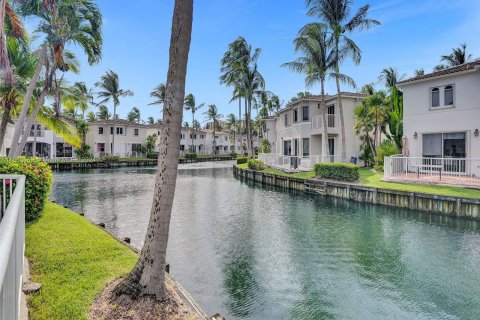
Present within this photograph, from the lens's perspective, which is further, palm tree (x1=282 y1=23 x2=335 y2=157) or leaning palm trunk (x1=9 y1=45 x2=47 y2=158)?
palm tree (x1=282 y1=23 x2=335 y2=157)

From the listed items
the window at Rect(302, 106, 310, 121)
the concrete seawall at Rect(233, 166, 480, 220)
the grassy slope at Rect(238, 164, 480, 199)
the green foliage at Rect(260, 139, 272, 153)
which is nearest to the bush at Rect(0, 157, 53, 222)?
the concrete seawall at Rect(233, 166, 480, 220)

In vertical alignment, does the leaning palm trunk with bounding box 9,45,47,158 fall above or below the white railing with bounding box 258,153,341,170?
above

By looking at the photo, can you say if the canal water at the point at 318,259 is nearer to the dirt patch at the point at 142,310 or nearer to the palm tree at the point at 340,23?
the dirt patch at the point at 142,310

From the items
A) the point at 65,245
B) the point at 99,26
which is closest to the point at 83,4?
the point at 99,26

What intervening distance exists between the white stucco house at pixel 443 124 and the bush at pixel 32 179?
64.5 ft

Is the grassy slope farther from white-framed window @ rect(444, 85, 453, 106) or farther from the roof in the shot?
the roof

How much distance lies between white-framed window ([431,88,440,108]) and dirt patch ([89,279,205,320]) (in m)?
22.6

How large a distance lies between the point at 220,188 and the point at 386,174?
1357 cm

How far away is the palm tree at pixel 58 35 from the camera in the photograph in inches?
538

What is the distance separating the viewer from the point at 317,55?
30.2 metres

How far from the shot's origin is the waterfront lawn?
5141 mm

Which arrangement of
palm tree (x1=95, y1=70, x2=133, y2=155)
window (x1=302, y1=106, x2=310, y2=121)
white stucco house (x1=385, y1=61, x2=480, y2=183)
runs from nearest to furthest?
white stucco house (x1=385, y1=61, x2=480, y2=183) → window (x1=302, y1=106, x2=310, y2=121) → palm tree (x1=95, y1=70, x2=133, y2=155)

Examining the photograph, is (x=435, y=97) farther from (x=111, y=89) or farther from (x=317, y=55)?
(x=111, y=89)

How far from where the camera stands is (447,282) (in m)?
8.61
